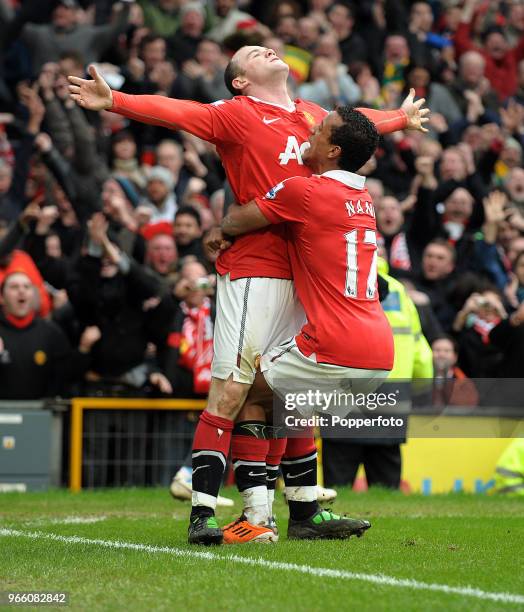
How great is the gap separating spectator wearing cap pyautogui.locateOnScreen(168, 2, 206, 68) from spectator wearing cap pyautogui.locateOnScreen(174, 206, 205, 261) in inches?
171

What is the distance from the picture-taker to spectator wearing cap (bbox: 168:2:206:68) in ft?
56.4

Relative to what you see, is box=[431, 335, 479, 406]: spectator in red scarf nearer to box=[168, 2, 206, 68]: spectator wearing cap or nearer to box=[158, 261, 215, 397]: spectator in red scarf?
box=[158, 261, 215, 397]: spectator in red scarf

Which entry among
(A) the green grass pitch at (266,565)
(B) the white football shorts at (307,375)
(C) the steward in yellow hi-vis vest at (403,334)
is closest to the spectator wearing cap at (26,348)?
(A) the green grass pitch at (266,565)

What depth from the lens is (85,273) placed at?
12281 mm

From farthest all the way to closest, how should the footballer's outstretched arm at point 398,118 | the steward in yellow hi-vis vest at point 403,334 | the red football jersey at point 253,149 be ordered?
the steward in yellow hi-vis vest at point 403,334, the footballer's outstretched arm at point 398,118, the red football jersey at point 253,149

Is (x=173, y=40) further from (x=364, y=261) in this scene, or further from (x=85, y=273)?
(x=364, y=261)

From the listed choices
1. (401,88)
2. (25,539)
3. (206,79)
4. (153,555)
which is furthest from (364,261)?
Answer: (401,88)

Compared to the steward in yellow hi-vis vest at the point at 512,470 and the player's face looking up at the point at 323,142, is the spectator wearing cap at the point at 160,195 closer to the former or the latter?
the steward in yellow hi-vis vest at the point at 512,470

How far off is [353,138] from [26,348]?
5853 mm

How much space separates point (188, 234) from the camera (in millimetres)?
13289

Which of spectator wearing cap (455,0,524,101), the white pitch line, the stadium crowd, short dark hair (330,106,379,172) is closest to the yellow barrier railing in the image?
the stadium crowd

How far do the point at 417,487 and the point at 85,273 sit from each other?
3.69 metres

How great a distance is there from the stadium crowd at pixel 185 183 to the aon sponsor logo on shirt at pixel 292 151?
5.72 ft

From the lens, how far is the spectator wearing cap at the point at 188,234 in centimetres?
1330
